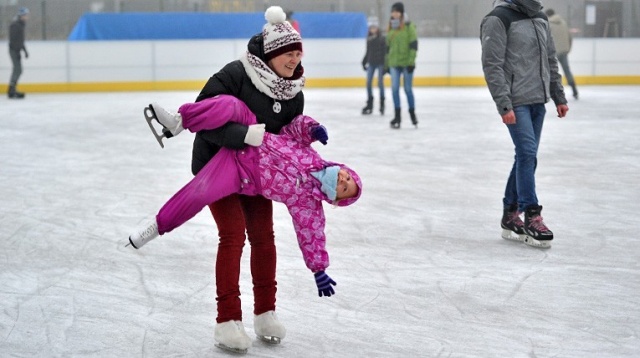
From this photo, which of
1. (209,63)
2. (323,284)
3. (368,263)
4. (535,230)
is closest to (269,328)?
(323,284)

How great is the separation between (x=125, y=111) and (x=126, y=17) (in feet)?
21.0

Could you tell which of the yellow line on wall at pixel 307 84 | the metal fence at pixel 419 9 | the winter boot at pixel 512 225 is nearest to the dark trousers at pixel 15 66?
the yellow line on wall at pixel 307 84

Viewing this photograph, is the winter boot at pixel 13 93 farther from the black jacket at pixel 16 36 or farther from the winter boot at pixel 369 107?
the winter boot at pixel 369 107

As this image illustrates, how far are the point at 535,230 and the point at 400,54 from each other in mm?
6738

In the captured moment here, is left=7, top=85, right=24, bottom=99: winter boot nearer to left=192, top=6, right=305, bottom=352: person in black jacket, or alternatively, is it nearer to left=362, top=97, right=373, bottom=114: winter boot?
left=362, top=97, right=373, bottom=114: winter boot

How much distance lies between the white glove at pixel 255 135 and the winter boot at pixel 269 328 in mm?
614

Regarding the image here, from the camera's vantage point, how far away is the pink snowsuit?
316 centimetres

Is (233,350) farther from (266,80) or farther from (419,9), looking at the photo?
(419,9)

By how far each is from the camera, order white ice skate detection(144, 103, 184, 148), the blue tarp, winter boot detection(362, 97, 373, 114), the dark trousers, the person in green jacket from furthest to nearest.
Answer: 1. the blue tarp
2. the dark trousers
3. winter boot detection(362, 97, 373, 114)
4. the person in green jacket
5. white ice skate detection(144, 103, 184, 148)

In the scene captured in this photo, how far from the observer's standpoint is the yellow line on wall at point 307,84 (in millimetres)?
19516

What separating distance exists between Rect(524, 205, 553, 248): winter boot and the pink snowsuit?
7.18 feet

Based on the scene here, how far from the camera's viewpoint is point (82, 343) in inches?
135

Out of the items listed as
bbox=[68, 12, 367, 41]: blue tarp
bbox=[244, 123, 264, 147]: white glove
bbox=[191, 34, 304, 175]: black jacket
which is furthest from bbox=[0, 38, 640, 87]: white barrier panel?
bbox=[244, 123, 264, 147]: white glove

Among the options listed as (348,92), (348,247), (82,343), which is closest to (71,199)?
(348,247)
